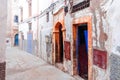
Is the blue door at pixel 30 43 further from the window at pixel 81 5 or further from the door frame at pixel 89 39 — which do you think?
the window at pixel 81 5

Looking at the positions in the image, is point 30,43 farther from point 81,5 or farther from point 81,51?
point 81,5

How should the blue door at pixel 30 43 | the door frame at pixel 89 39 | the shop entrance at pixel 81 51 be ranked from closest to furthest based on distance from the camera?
the door frame at pixel 89 39
the shop entrance at pixel 81 51
the blue door at pixel 30 43

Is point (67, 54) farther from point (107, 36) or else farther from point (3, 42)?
point (3, 42)

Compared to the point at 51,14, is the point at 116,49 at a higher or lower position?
lower

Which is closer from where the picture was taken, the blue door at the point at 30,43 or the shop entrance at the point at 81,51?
the shop entrance at the point at 81,51

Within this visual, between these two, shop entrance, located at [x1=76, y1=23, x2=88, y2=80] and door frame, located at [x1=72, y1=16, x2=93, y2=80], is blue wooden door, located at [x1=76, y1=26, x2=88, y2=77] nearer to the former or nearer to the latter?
shop entrance, located at [x1=76, y1=23, x2=88, y2=80]

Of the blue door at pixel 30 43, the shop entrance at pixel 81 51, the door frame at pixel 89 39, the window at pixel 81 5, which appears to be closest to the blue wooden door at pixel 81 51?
the shop entrance at pixel 81 51

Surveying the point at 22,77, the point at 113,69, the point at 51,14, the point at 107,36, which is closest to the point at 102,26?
the point at 107,36

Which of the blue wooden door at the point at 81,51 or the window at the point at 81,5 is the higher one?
the window at the point at 81,5

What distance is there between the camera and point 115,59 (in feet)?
15.0

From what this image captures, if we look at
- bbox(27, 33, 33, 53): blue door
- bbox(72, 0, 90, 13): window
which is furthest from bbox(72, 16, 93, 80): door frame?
bbox(27, 33, 33, 53): blue door

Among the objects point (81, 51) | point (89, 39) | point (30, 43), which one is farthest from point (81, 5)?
point (30, 43)

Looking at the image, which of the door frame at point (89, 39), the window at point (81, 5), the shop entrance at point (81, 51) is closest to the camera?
the door frame at point (89, 39)

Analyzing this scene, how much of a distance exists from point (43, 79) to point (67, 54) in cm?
152
